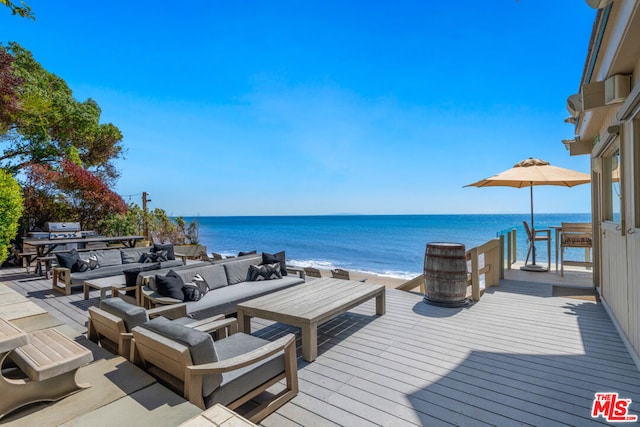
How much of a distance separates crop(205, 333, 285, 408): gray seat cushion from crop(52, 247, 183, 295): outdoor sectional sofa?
164 inches

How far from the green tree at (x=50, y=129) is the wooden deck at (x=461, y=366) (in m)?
9.44

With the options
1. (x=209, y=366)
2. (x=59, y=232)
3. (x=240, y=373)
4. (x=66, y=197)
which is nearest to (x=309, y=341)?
(x=240, y=373)

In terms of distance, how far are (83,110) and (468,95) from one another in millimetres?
15169

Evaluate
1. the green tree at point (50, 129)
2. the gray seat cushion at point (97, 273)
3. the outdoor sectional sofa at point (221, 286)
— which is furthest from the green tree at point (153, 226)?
the outdoor sectional sofa at point (221, 286)

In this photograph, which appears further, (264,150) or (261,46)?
(264,150)

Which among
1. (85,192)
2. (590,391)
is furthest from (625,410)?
(85,192)

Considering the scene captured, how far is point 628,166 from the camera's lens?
285 cm

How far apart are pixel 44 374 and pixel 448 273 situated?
4173 mm

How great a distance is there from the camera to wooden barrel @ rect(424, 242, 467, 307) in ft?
13.9

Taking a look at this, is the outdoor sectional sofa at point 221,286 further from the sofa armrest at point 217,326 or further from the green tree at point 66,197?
the green tree at point 66,197

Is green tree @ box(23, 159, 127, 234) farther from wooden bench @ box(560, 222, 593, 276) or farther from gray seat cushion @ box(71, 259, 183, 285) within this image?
wooden bench @ box(560, 222, 593, 276)

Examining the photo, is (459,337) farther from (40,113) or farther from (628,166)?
(40,113)

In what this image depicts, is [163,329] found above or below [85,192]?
below

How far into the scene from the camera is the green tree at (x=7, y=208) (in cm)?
617
